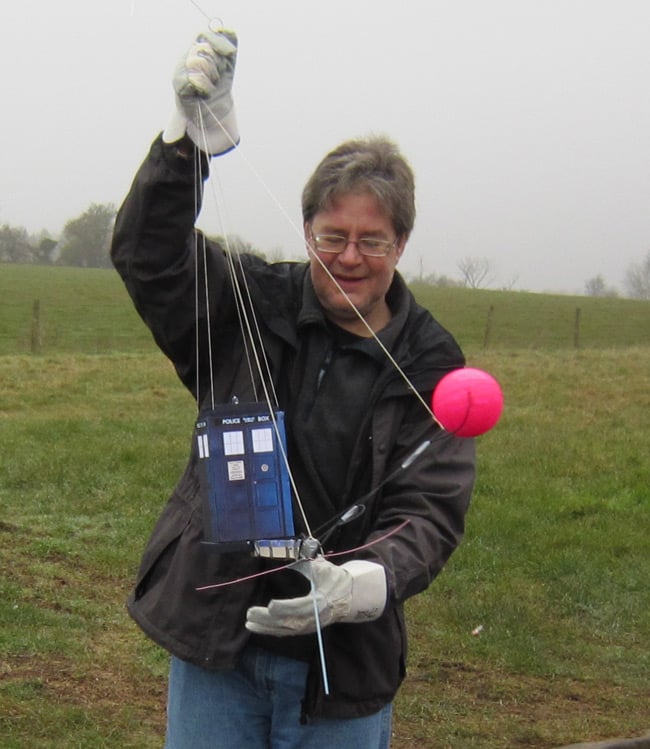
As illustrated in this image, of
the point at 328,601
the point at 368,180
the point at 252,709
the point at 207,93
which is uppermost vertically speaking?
the point at 207,93

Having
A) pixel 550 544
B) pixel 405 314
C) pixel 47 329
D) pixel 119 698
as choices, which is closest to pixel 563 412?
pixel 550 544

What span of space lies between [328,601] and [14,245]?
36.1 meters

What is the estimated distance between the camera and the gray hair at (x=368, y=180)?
2311mm

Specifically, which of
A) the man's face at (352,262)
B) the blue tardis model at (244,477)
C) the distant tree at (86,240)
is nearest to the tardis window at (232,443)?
the blue tardis model at (244,477)

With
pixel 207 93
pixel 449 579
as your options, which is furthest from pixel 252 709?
pixel 449 579

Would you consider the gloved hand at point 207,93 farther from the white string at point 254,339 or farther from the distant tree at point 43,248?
the distant tree at point 43,248

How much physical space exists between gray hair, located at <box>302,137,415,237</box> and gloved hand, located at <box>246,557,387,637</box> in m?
0.77

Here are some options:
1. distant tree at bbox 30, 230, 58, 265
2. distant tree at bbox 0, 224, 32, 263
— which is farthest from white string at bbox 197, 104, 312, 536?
distant tree at bbox 30, 230, 58, 265

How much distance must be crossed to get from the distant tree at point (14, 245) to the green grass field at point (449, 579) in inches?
896

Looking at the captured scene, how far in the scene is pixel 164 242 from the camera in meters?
2.30

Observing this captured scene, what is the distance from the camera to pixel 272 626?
6.69ft

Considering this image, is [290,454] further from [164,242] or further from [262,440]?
[164,242]

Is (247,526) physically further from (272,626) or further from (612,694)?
(612,694)

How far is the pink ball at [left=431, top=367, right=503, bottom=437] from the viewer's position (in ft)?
7.09
